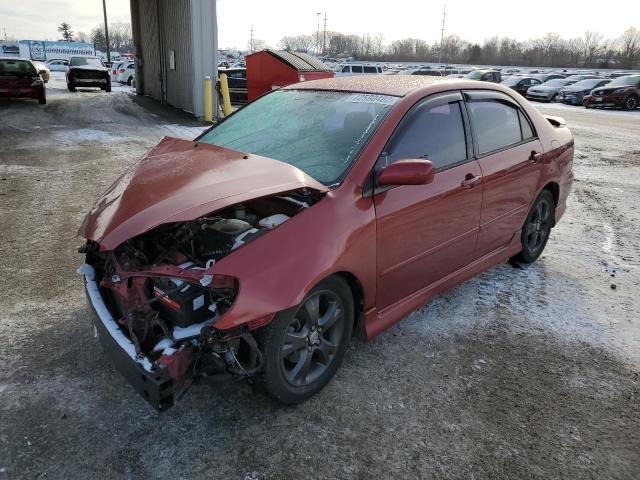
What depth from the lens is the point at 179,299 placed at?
2.35 meters

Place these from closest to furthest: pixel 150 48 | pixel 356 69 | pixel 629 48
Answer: pixel 150 48, pixel 356 69, pixel 629 48

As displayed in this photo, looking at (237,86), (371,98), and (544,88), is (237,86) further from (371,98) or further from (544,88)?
(544,88)

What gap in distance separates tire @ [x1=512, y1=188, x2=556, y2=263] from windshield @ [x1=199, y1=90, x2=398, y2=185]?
6.58 feet

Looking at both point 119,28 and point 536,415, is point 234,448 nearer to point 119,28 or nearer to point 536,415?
point 536,415

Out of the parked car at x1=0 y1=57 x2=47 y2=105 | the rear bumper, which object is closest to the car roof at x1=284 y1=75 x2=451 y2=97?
the rear bumper

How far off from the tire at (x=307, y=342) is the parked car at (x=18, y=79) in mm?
16307

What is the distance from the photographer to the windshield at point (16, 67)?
50.4 feet

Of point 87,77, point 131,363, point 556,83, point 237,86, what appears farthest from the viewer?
point 556,83

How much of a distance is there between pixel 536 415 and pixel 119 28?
146469 millimetres

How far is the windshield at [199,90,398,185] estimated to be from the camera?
118 inches

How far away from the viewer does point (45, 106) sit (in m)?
15.7

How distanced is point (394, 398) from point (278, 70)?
11.7 meters

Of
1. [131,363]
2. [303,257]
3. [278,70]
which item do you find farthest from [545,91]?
[131,363]

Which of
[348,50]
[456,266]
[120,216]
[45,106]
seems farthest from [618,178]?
[348,50]
